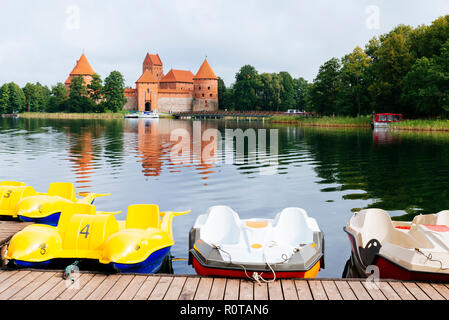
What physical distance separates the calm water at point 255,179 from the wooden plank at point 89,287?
195 centimetres

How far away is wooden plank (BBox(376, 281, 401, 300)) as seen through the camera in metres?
5.45

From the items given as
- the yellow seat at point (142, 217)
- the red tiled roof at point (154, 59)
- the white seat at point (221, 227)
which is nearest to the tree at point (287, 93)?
the red tiled roof at point (154, 59)

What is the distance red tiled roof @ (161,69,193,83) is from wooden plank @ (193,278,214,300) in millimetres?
112819

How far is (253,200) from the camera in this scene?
13.5m

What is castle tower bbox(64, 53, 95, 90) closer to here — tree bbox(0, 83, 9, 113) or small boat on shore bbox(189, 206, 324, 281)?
tree bbox(0, 83, 9, 113)

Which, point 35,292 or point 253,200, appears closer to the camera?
point 35,292

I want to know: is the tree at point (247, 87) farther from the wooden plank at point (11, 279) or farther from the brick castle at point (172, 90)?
the wooden plank at point (11, 279)

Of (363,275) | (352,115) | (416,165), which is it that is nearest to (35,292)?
(363,275)

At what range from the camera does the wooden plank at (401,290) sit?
17.8ft

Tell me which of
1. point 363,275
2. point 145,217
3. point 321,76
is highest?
point 321,76

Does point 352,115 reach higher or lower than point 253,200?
higher

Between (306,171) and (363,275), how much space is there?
12651 mm

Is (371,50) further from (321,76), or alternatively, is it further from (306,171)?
(306,171)
